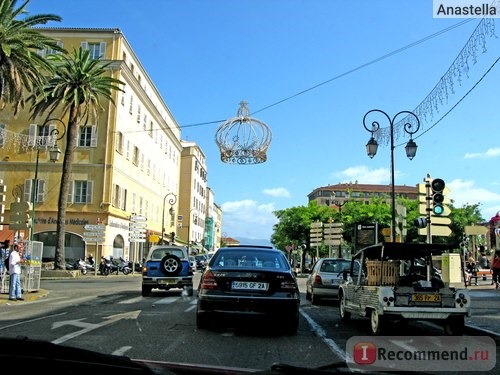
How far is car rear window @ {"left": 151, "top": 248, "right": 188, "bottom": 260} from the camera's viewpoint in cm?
1931

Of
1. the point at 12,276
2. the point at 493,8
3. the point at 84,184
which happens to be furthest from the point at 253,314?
the point at 84,184

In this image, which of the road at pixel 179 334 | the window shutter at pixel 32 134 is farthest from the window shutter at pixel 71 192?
the road at pixel 179 334

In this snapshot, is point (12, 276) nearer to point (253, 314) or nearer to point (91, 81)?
point (253, 314)

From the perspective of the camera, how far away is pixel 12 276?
16406 mm

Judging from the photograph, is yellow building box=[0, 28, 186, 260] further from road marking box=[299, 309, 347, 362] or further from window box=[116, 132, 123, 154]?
road marking box=[299, 309, 347, 362]

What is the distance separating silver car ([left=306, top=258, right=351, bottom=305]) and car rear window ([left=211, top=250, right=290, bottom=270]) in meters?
6.21

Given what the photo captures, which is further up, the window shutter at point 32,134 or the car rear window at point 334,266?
the window shutter at point 32,134

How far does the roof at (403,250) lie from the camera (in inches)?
397

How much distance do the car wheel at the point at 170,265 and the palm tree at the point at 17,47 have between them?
12176mm

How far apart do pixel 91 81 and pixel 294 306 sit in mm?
29418

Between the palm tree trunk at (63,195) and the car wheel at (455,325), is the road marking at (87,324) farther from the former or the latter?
the palm tree trunk at (63,195)

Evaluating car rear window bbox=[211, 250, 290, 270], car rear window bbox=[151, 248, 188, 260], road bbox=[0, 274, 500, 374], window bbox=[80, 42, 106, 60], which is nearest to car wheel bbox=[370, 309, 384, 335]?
road bbox=[0, 274, 500, 374]

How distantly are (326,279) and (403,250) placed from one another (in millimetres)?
6305

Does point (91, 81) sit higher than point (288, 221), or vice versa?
point (91, 81)
